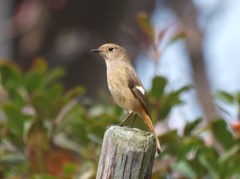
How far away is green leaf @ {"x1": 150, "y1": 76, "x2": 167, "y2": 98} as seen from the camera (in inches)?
128

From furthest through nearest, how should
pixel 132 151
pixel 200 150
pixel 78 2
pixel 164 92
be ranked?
pixel 78 2 → pixel 164 92 → pixel 200 150 → pixel 132 151

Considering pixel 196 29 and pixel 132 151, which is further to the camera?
pixel 196 29

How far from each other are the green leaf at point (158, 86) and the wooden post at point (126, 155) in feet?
3.17

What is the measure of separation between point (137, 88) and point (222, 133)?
1.36 feet

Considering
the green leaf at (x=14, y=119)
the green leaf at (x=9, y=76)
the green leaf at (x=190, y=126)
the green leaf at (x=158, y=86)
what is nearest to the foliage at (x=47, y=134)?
the green leaf at (x=14, y=119)

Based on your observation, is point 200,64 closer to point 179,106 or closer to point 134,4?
point 134,4

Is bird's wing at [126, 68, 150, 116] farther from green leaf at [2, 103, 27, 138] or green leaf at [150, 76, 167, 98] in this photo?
green leaf at [2, 103, 27, 138]

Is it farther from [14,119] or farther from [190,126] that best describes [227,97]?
[14,119]

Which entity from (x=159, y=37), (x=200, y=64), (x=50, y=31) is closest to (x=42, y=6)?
(x=50, y=31)

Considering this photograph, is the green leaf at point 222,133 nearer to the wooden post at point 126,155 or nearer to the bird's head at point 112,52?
the bird's head at point 112,52

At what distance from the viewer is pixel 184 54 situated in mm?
8055

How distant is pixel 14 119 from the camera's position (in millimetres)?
3320

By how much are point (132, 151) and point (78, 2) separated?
178 inches

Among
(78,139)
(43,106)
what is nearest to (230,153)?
(78,139)
